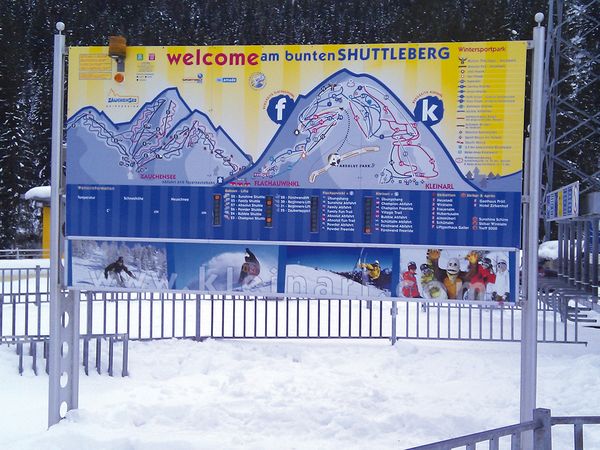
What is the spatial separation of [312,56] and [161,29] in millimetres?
69664

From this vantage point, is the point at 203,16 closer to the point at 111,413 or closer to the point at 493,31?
the point at 493,31

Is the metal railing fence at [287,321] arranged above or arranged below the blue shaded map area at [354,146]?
below

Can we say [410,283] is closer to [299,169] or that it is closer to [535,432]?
[299,169]

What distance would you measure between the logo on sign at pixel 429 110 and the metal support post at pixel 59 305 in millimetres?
3361

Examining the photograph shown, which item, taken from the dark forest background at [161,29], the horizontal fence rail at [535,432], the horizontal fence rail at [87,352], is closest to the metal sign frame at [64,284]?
the horizontal fence rail at [535,432]

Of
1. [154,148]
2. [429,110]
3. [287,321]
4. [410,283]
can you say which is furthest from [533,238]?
[287,321]

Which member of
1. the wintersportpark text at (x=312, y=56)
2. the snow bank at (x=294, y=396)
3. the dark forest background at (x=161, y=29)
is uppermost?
the dark forest background at (x=161, y=29)

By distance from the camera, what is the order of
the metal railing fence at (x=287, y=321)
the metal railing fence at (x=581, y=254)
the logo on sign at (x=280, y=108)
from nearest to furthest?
the logo on sign at (x=280, y=108) < the metal railing fence at (x=287, y=321) < the metal railing fence at (x=581, y=254)

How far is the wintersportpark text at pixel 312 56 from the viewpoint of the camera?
603cm

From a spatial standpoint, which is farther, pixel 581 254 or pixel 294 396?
pixel 581 254

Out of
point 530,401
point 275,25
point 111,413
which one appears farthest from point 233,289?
point 275,25

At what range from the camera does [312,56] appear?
6.20 meters

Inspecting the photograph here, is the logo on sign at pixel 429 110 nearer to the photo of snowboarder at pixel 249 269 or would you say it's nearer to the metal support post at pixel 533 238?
the metal support post at pixel 533 238

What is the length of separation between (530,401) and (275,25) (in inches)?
2706
